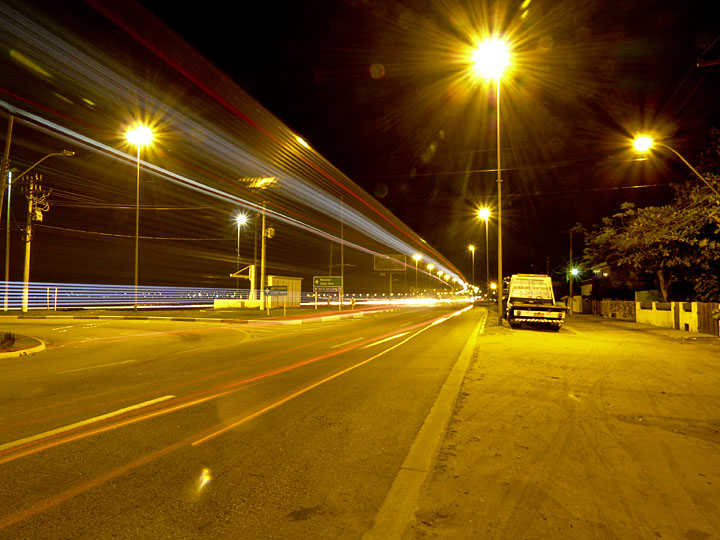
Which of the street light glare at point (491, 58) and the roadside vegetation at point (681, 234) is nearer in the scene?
the street light glare at point (491, 58)

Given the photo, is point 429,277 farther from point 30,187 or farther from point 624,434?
point 624,434

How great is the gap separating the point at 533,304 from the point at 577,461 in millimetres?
19095

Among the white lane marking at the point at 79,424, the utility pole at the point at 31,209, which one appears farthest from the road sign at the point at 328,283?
the white lane marking at the point at 79,424

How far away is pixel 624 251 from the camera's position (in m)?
27.7

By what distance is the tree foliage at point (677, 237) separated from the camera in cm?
1961

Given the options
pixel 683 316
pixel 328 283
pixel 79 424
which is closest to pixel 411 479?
pixel 79 424

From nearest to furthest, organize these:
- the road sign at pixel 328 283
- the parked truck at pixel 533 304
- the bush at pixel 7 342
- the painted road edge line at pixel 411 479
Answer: the painted road edge line at pixel 411 479
the bush at pixel 7 342
the parked truck at pixel 533 304
the road sign at pixel 328 283

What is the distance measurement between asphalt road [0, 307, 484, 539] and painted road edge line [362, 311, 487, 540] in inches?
4.2

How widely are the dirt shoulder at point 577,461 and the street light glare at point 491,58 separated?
12618 mm

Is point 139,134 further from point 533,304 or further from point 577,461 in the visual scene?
point 577,461

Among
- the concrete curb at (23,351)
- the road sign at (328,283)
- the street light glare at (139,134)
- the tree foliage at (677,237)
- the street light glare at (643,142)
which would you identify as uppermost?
the street light glare at (139,134)

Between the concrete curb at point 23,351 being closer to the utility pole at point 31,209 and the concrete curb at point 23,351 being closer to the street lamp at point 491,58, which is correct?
the street lamp at point 491,58

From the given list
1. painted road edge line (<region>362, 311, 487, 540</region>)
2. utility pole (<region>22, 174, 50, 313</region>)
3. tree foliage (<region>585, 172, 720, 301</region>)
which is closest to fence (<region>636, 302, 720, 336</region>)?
tree foliage (<region>585, 172, 720, 301</region>)

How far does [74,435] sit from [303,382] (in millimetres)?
3841
